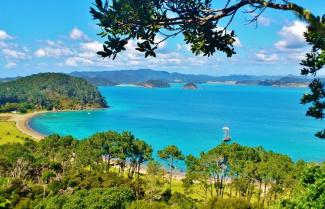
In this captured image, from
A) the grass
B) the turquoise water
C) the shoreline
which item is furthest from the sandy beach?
the turquoise water

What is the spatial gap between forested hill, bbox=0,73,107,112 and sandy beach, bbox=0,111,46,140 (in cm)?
834

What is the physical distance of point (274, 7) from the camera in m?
5.19

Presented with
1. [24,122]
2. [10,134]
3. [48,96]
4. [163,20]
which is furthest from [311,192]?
[48,96]

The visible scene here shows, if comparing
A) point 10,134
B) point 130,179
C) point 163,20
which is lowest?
point 10,134

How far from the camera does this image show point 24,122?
116 meters

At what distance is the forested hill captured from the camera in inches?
6223

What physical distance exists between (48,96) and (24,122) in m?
58.8

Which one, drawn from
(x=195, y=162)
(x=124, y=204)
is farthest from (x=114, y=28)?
(x=195, y=162)

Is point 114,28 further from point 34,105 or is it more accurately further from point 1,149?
point 34,105

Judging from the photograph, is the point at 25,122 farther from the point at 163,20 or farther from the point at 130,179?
the point at 163,20

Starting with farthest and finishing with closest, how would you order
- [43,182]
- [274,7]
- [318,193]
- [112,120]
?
[112,120] < [43,182] < [318,193] < [274,7]

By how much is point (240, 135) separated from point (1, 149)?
6175 cm

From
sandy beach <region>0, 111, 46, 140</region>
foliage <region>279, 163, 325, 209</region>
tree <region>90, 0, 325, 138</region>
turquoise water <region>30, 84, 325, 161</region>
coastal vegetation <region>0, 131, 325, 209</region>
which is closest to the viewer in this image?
tree <region>90, 0, 325, 138</region>

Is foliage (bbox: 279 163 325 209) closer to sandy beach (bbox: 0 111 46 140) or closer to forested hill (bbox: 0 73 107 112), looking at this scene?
sandy beach (bbox: 0 111 46 140)
